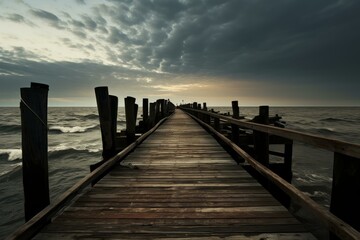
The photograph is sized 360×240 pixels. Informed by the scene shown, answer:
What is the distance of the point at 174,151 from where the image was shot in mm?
6863

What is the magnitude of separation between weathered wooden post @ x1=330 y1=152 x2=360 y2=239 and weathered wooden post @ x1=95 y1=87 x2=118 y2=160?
400cm

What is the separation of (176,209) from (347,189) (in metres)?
1.84

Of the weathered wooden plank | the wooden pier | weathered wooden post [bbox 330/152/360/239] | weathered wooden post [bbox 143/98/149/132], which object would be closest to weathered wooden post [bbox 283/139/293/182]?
the wooden pier

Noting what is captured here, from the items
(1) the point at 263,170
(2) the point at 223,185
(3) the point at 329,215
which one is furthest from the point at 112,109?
(3) the point at 329,215

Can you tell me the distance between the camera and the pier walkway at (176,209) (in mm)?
2486

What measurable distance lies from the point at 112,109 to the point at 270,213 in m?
4.03

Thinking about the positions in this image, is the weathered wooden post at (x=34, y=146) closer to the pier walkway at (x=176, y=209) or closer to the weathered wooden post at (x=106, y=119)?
the pier walkway at (x=176, y=209)

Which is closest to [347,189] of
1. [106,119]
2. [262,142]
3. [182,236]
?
[182,236]

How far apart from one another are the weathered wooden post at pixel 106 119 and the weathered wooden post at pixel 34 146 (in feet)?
6.31

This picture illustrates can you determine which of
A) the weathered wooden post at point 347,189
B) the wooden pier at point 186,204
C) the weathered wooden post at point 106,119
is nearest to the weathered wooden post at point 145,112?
the weathered wooden post at point 106,119

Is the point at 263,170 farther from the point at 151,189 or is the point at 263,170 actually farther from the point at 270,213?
the point at 151,189

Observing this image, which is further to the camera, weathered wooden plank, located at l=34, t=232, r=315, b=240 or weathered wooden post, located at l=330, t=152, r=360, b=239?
weathered wooden plank, located at l=34, t=232, r=315, b=240

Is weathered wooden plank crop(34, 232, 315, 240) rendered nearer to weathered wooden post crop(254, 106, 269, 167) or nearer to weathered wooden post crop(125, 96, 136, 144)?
weathered wooden post crop(254, 106, 269, 167)

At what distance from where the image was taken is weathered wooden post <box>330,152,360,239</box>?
200 cm
